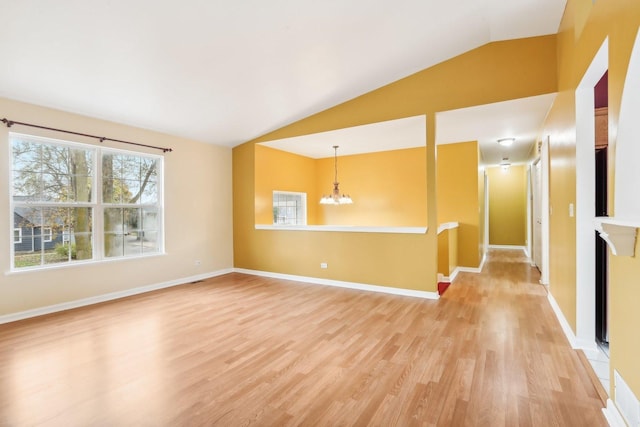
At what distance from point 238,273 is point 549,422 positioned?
209 inches

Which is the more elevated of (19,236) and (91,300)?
(19,236)

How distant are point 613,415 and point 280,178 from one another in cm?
590

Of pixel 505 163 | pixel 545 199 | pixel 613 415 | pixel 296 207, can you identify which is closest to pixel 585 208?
pixel 613 415

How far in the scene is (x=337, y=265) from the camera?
5082mm

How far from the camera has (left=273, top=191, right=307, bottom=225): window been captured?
6.79 m

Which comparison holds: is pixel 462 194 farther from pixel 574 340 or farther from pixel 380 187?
pixel 574 340

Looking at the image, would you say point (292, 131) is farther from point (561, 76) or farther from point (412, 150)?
point (561, 76)

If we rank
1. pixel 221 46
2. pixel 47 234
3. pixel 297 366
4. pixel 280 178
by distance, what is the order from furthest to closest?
pixel 280 178
pixel 47 234
pixel 221 46
pixel 297 366

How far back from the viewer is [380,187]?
7020 millimetres

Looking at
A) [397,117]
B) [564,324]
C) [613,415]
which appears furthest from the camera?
[397,117]

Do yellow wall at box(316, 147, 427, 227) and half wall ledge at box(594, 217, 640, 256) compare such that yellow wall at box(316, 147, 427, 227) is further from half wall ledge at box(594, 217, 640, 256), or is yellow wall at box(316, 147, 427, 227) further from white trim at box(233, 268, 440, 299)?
half wall ledge at box(594, 217, 640, 256)

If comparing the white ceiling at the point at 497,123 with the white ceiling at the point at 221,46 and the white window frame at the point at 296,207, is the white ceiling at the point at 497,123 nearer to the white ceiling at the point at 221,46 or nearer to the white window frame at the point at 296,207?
the white ceiling at the point at 221,46

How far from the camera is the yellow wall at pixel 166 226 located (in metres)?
3.58

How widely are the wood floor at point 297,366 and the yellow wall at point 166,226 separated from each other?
1.39 feet
